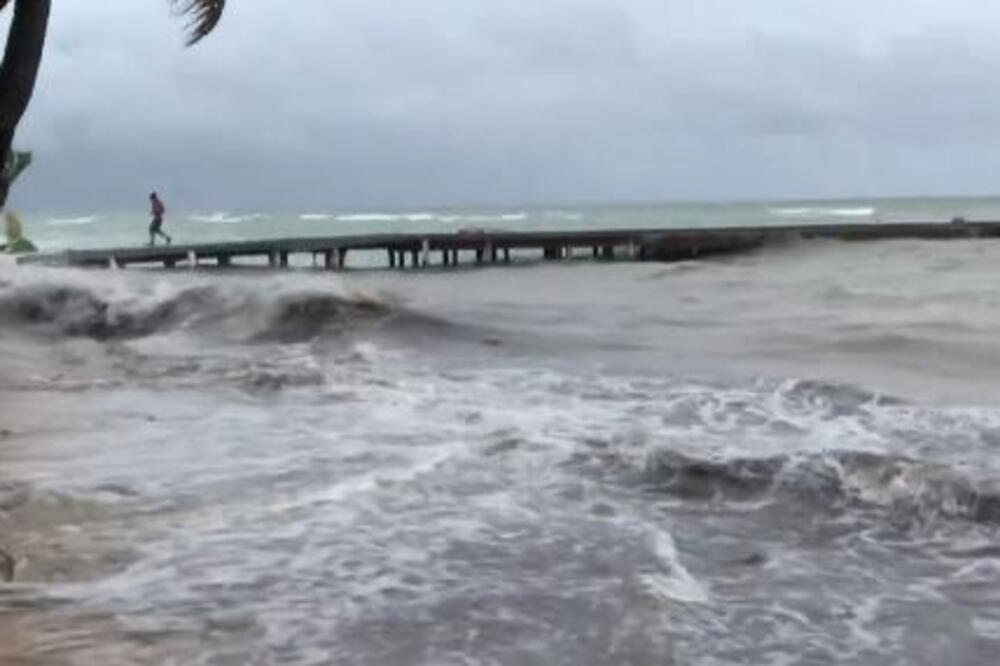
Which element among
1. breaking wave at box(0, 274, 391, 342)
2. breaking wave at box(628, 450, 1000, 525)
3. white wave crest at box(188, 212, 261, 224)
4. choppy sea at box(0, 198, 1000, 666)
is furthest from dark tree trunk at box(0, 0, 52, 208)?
white wave crest at box(188, 212, 261, 224)

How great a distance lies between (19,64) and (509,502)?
3.96 metres

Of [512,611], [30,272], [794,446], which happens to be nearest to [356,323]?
[30,272]

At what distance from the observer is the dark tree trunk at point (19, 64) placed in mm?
5250

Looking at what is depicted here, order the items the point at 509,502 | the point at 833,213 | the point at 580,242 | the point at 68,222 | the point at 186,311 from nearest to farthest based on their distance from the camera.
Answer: the point at 509,502 → the point at 186,311 → the point at 580,242 → the point at 833,213 → the point at 68,222

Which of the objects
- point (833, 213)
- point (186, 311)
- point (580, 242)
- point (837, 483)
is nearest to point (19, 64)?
point (837, 483)

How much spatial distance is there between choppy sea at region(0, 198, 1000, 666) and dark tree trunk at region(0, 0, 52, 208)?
1958mm

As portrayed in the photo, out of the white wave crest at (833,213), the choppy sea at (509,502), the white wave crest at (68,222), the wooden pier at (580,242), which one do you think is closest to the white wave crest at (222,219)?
the white wave crest at (68,222)

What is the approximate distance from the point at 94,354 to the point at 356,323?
4564 mm

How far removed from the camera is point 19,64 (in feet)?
17.3

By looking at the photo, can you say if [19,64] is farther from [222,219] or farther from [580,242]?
[222,219]

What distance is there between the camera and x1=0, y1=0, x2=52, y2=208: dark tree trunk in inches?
207

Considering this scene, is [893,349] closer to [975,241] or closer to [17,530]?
[17,530]

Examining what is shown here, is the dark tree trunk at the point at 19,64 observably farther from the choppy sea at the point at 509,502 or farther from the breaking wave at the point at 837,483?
the breaking wave at the point at 837,483

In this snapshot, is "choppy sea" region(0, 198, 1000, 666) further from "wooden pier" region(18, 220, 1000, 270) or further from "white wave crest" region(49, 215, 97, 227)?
"white wave crest" region(49, 215, 97, 227)
